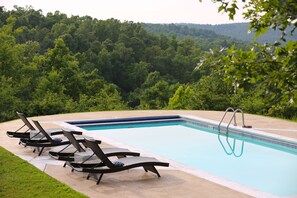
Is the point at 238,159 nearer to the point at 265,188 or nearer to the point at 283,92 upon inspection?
the point at 265,188

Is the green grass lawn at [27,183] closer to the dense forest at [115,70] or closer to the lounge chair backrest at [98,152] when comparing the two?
the lounge chair backrest at [98,152]

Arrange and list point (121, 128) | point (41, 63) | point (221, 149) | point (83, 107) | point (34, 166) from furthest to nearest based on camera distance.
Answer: point (41, 63), point (83, 107), point (121, 128), point (221, 149), point (34, 166)

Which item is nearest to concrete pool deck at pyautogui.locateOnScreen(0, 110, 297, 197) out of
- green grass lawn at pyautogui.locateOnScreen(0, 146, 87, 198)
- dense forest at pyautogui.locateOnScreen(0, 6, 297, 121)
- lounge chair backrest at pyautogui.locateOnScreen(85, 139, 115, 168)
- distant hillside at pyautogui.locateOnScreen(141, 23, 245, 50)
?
green grass lawn at pyautogui.locateOnScreen(0, 146, 87, 198)

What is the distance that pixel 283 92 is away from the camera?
96.9 inches

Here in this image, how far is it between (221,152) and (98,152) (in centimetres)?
472

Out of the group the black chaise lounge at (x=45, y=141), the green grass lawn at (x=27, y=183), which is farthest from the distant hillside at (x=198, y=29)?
the green grass lawn at (x=27, y=183)

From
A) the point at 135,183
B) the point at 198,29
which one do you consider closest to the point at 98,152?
the point at 135,183

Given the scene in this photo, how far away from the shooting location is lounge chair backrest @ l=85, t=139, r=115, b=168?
6.71 m

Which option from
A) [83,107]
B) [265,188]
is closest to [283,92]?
[265,188]

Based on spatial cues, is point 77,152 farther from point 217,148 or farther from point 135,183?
point 217,148

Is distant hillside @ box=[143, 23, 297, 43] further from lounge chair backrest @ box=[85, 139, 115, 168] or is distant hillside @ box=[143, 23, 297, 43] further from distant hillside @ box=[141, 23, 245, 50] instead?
lounge chair backrest @ box=[85, 139, 115, 168]

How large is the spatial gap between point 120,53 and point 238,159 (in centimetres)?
2969

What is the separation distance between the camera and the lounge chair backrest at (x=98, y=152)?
671cm

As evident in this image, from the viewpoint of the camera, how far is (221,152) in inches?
429
